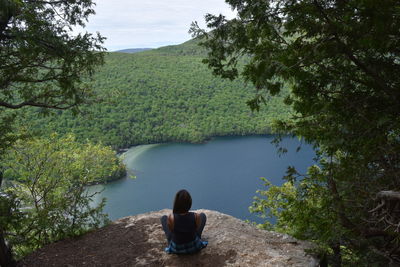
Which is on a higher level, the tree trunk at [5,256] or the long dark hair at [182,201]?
the long dark hair at [182,201]

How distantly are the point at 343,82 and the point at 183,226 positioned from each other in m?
2.71

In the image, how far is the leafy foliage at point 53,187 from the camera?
19.1ft

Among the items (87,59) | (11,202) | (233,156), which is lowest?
(233,156)

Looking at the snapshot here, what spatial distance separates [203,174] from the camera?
4484cm

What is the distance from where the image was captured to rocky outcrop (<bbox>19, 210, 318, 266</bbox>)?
4.34 metres

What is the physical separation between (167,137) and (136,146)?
7.51 meters

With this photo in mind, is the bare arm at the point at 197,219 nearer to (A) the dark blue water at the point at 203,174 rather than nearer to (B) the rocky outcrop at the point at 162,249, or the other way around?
(B) the rocky outcrop at the point at 162,249

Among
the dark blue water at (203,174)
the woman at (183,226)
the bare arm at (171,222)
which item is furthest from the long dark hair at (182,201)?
the dark blue water at (203,174)

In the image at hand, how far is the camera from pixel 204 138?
214ft

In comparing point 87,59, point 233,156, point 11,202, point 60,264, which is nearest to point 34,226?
point 11,202

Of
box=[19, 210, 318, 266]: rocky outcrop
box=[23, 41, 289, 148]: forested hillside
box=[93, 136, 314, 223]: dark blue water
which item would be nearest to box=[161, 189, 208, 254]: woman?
box=[19, 210, 318, 266]: rocky outcrop

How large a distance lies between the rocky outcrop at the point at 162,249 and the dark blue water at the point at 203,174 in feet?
88.7

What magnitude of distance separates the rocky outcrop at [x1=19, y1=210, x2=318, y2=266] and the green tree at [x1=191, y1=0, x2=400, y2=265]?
2.67 feet

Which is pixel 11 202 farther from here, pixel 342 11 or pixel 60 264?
pixel 342 11
